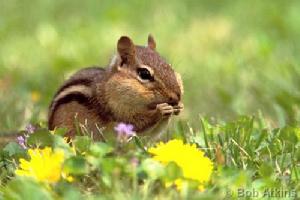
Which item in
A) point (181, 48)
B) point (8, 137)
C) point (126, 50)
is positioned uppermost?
point (181, 48)

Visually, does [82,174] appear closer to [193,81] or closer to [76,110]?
[76,110]

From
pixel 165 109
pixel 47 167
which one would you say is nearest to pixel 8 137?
pixel 165 109

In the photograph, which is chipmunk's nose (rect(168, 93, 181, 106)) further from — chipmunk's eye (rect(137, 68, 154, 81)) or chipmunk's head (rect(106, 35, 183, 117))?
chipmunk's eye (rect(137, 68, 154, 81))

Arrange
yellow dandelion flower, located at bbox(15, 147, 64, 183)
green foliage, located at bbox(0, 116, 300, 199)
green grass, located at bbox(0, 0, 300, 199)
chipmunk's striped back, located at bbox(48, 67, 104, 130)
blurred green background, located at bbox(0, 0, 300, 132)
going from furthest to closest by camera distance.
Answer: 1. blurred green background, located at bbox(0, 0, 300, 132)
2. chipmunk's striped back, located at bbox(48, 67, 104, 130)
3. green grass, located at bbox(0, 0, 300, 199)
4. yellow dandelion flower, located at bbox(15, 147, 64, 183)
5. green foliage, located at bbox(0, 116, 300, 199)

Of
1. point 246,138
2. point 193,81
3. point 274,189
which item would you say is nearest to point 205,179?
point 274,189

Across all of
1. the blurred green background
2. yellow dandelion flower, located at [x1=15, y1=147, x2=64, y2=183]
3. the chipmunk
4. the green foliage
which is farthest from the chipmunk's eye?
yellow dandelion flower, located at [x1=15, y1=147, x2=64, y2=183]

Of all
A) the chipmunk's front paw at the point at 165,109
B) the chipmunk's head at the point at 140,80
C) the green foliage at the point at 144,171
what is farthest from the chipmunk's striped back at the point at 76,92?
the green foliage at the point at 144,171

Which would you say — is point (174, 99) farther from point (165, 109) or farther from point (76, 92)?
point (76, 92)
